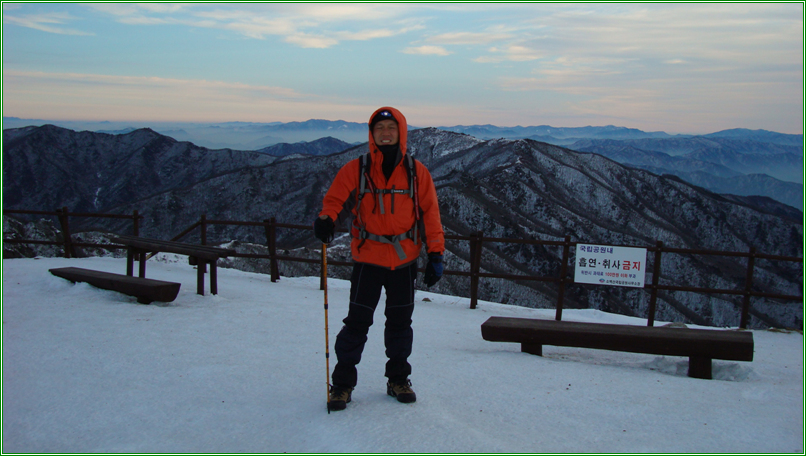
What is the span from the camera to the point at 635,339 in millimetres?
4855

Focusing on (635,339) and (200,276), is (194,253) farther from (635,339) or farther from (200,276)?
(635,339)

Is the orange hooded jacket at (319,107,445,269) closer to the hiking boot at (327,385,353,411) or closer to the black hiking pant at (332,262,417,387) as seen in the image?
the black hiking pant at (332,262,417,387)

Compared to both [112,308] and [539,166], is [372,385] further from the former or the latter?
[539,166]

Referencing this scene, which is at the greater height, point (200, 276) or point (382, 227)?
point (382, 227)

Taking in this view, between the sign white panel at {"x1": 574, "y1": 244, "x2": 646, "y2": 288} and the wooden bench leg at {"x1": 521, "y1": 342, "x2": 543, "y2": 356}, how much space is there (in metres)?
2.85

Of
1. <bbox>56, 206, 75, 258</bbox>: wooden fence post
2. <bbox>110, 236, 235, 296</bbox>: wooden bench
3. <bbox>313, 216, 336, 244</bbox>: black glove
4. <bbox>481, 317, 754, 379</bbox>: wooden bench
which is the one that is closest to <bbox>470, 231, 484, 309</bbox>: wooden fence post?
<bbox>481, 317, 754, 379</bbox>: wooden bench

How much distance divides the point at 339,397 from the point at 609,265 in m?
5.81

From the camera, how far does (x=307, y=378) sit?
420cm

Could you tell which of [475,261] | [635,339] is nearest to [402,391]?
[635,339]

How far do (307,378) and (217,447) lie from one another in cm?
128

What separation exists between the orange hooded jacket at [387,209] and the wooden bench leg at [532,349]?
7.81 feet

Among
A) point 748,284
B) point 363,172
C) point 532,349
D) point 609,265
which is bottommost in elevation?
point 532,349

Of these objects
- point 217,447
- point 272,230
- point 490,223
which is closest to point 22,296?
point 272,230

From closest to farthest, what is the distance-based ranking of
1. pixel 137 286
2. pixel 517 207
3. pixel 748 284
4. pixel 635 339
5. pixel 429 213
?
pixel 429 213, pixel 635 339, pixel 137 286, pixel 748 284, pixel 517 207
